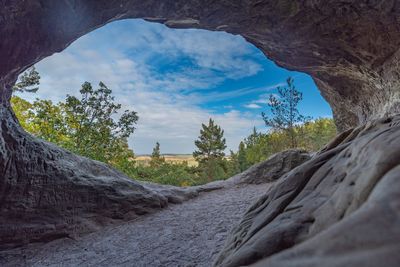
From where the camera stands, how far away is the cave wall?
5988 mm

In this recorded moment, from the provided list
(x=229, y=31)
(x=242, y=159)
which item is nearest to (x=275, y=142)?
(x=242, y=159)

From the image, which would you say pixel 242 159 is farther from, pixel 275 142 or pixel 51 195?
pixel 51 195

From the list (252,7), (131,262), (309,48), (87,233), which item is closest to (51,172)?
(87,233)

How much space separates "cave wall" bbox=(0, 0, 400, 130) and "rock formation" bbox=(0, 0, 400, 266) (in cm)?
3

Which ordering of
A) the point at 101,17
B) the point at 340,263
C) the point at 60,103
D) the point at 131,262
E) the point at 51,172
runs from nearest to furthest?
the point at 340,263, the point at 131,262, the point at 101,17, the point at 51,172, the point at 60,103

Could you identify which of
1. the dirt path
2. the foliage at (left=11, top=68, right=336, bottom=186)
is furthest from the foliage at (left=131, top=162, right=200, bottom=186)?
the dirt path

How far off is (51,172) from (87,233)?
6.85ft

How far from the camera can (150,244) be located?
5.84 m

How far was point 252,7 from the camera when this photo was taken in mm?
7074

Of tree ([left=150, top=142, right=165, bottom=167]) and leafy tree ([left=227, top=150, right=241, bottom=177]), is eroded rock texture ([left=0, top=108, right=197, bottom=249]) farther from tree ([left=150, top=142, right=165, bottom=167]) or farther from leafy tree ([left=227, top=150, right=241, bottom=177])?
tree ([left=150, top=142, right=165, bottom=167])

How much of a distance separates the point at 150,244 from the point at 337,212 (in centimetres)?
517

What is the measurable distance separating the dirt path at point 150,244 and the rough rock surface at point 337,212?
2.38 meters

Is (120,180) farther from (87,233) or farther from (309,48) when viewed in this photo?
(309,48)

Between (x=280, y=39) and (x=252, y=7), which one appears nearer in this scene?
(x=252, y=7)
